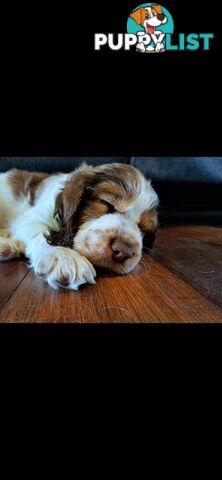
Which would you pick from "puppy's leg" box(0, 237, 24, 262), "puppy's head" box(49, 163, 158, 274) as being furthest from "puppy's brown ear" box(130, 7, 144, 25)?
"puppy's leg" box(0, 237, 24, 262)

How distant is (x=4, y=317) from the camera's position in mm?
1102

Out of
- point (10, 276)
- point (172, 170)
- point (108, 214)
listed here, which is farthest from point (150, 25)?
point (172, 170)

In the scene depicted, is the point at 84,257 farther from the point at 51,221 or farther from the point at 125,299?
the point at 51,221

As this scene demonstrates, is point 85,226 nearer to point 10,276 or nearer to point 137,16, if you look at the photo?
point 10,276

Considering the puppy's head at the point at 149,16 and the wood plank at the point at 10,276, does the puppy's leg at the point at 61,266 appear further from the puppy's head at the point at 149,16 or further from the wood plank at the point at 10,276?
the puppy's head at the point at 149,16

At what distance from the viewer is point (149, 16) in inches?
54.4

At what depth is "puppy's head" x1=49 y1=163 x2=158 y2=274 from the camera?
158 centimetres

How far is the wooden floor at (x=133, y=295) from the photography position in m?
1.13

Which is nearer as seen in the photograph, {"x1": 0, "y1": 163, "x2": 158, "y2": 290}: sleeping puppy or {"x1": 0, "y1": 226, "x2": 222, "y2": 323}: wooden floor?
{"x1": 0, "y1": 226, "x2": 222, "y2": 323}: wooden floor

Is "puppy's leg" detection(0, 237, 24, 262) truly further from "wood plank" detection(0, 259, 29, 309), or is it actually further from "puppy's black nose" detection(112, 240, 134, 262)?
"puppy's black nose" detection(112, 240, 134, 262)

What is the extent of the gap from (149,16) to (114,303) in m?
0.91

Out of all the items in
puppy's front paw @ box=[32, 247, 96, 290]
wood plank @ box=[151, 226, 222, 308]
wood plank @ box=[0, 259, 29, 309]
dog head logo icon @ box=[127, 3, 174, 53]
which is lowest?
wood plank @ box=[151, 226, 222, 308]

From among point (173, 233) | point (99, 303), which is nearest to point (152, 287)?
point (99, 303)
